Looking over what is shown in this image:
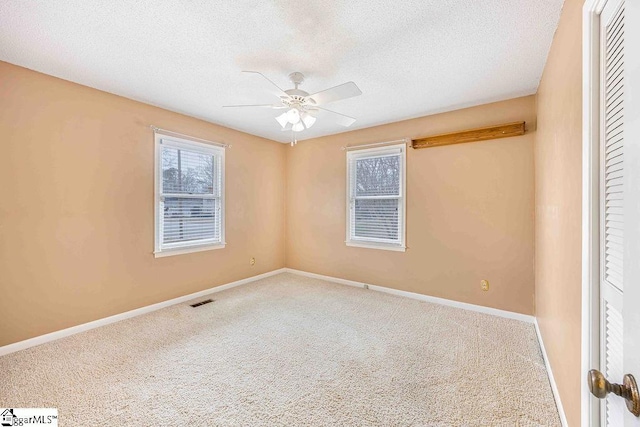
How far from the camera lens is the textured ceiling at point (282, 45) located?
171 centimetres

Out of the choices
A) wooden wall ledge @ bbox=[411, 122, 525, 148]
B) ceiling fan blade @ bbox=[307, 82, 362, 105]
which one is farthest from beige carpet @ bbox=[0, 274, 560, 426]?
ceiling fan blade @ bbox=[307, 82, 362, 105]

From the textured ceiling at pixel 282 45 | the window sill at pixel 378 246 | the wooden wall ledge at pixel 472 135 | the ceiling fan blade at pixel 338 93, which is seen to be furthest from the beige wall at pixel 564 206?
the window sill at pixel 378 246

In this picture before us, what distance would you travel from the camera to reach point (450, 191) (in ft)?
11.3

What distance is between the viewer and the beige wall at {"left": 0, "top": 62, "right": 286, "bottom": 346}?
2352mm

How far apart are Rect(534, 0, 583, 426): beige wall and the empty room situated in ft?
0.09

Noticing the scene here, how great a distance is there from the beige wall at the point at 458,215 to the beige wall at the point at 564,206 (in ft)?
2.54

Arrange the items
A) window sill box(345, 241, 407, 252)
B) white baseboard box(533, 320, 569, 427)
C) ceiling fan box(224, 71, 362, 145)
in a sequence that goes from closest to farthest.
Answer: white baseboard box(533, 320, 569, 427) < ceiling fan box(224, 71, 362, 145) < window sill box(345, 241, 407, 252)

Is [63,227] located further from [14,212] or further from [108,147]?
[108,147]

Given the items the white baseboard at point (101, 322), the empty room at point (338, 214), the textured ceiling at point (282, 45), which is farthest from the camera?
the white baseboard at point (101, 322)

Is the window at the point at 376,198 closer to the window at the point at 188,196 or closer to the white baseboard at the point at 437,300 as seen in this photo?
the white baseboard at the point at 437,300
